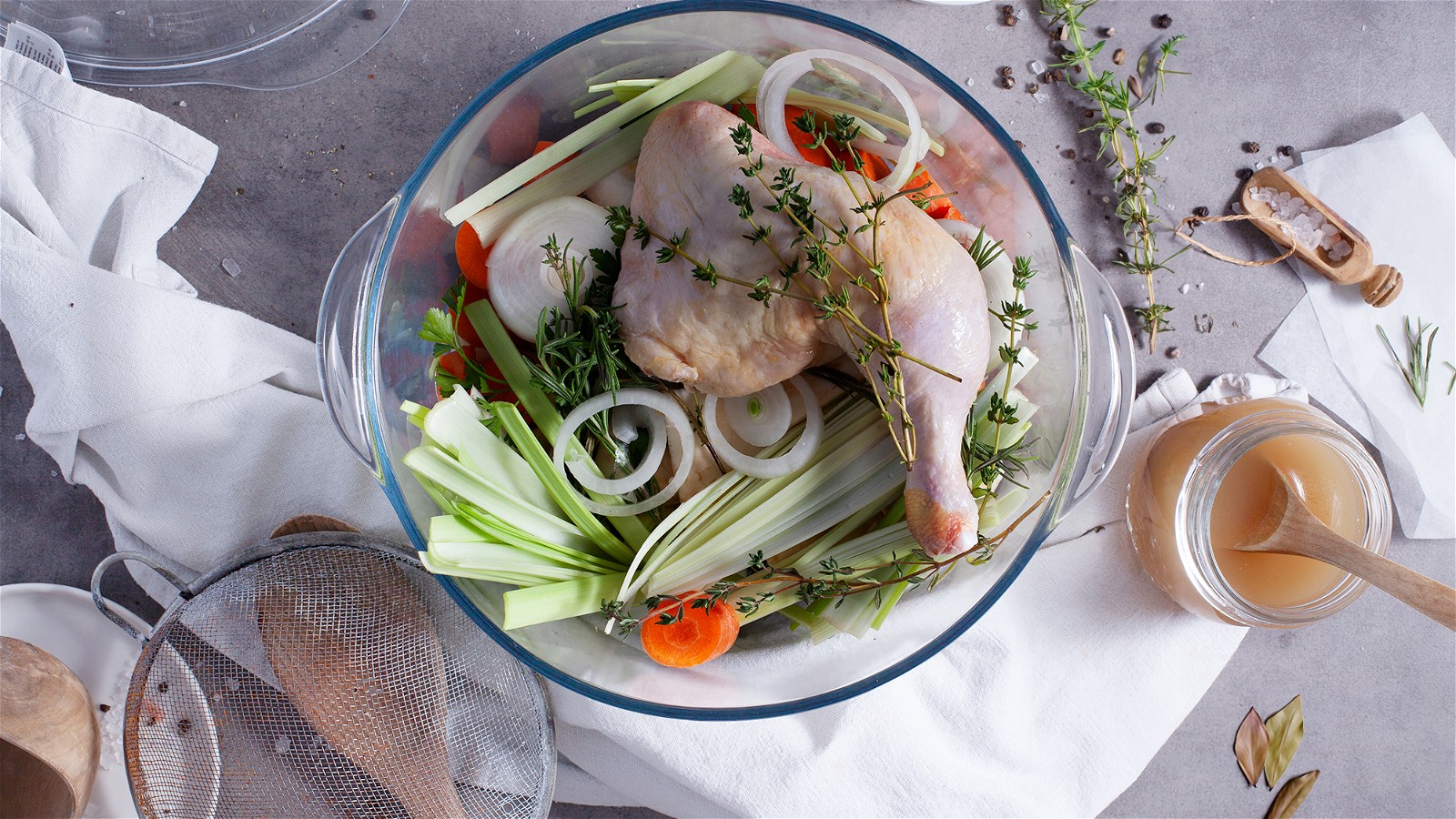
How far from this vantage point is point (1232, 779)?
6.55 ft

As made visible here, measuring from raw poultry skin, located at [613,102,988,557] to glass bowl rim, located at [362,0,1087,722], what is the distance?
6.8 inches

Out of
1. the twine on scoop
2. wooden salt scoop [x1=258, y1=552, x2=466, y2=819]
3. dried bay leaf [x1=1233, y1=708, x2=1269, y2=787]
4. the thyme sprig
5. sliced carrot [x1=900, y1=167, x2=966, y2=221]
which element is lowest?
wooden salt scoop [x1=258, y1=552, x2=466, y2=819]

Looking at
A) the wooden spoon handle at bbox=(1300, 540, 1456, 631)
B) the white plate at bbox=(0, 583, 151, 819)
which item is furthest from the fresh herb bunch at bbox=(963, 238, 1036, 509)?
the white plate at bbox=(0, 583, 151, 819)

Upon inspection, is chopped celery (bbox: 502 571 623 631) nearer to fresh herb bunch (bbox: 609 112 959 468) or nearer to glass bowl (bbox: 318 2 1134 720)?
glass bowl (bbox: 318 2 1134 720)

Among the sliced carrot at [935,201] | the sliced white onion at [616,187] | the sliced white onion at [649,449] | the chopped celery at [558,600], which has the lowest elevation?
the chopped celery at [558,600]

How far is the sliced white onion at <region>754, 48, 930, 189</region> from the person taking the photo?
1.51m

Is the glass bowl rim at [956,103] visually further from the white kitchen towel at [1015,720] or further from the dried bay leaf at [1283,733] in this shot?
the dried bay leaf at [1283,733]

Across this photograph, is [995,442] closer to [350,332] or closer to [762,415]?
[762,415]

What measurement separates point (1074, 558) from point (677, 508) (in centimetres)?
87

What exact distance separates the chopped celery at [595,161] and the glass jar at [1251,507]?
3.43ft

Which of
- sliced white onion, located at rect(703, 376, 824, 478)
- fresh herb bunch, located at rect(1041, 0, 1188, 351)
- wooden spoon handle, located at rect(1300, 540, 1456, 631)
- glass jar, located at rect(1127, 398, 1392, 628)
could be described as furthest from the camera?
fresh herb bunch, located at rect(1041, 0, 1188, 351)

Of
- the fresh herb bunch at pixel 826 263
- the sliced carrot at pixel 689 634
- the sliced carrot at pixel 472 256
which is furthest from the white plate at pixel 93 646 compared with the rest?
the fresh herb bunch at pixel 826 263

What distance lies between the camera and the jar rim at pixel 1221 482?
5.51 ft

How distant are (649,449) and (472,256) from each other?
0.44 metres
